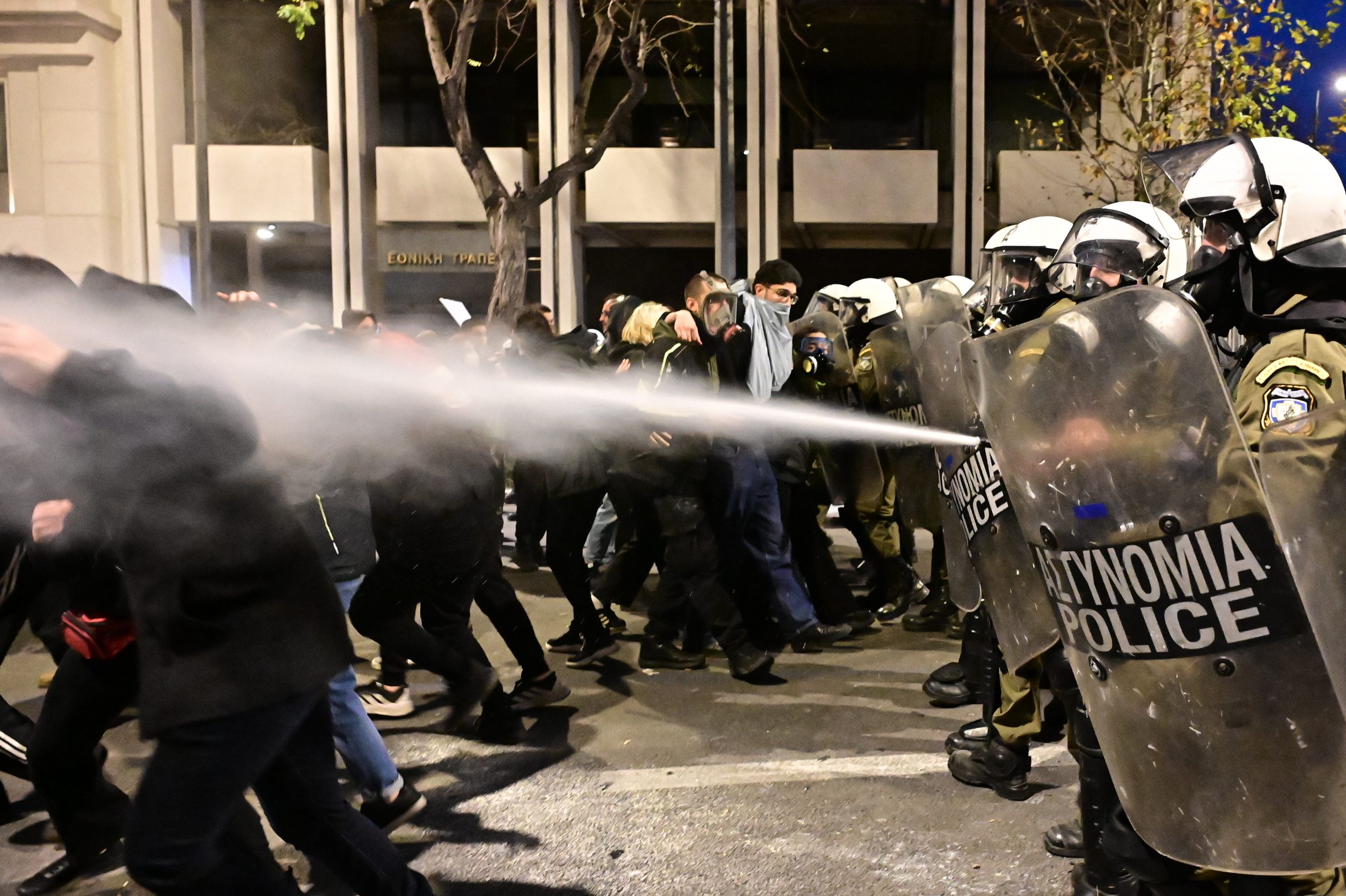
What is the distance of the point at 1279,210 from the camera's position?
229 centimetres

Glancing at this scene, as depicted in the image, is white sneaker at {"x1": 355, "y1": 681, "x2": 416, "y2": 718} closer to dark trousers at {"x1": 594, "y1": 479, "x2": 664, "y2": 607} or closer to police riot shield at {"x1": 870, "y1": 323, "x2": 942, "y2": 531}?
dark trousers at {"x1": 594, "y1": 479, "x2": 664, "y2": 607}

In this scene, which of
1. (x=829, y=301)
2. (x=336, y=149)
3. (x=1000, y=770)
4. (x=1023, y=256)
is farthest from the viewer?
(x=336, y=149)

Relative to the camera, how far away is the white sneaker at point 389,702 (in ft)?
16.5

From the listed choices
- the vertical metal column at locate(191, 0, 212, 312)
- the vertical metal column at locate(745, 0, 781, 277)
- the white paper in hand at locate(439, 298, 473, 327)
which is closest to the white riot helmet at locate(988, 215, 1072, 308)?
the white paper in hand at locate(439, 298, 473, 327)

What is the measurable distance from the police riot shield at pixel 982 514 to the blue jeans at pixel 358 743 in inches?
74.4

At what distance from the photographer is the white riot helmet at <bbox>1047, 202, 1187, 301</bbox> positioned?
3270 mm

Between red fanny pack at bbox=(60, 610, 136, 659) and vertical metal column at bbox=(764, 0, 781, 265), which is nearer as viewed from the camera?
red fanny pack at bbox=(60, 610, 136, 659)

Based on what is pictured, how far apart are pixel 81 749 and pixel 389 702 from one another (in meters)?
1.84

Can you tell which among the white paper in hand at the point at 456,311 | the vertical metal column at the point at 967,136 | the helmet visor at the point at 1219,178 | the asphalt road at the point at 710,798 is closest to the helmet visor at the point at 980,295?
the asphalt road at the point at 710,798

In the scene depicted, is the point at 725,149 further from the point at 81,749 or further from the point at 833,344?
the point at 81,749

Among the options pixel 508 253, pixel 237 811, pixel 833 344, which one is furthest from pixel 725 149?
pixel 237 811

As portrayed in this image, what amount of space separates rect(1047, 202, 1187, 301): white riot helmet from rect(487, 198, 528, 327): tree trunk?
9.26 meters

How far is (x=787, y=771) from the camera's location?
429 cm

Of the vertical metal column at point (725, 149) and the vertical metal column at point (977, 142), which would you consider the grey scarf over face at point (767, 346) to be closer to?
the vertical metal column at point (725, 149)
